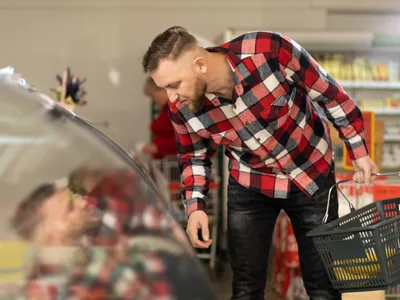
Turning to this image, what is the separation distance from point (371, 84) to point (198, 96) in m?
4.72

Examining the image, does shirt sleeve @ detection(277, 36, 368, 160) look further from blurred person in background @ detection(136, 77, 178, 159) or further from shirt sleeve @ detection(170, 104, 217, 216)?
blurred person in background @ detection(136, 77, 178, 159)

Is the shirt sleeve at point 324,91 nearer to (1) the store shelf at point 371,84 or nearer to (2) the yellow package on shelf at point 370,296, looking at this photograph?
(2) the yellow package on shelf at point 370,296

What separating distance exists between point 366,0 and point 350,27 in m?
0.31

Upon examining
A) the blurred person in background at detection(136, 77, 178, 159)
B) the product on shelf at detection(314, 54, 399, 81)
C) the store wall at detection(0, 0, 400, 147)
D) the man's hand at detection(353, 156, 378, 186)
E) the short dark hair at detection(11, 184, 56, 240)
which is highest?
the store wall at detection(0, 0, 400, 147)

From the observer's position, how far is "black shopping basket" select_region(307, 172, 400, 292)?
2.12 m

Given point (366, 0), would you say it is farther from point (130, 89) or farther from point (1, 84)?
point (1, 84)

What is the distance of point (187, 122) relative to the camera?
247 cm

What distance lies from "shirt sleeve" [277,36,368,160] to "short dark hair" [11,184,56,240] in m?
1.17

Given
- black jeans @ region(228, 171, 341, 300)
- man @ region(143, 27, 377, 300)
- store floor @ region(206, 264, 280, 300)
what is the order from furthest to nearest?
store floor @ region(206, 264, 280, 300)
black jeans @ region(228, 171, 341, 300)
man @ region(143, 27, 377, 300)

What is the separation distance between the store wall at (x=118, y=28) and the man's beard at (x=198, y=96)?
5.04 m

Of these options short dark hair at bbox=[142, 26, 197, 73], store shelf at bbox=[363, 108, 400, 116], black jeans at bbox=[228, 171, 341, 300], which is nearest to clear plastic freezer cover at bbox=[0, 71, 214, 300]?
short dark hair at bbox=[142, 26, 197, 73]

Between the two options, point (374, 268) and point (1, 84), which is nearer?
point (1, 84)

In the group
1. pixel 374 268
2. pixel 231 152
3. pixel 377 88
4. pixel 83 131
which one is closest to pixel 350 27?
pixel 377 88

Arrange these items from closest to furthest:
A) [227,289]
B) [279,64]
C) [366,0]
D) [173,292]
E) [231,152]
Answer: [173,292] < [279,64] < [231,152] < [227,289] < [366,0]
